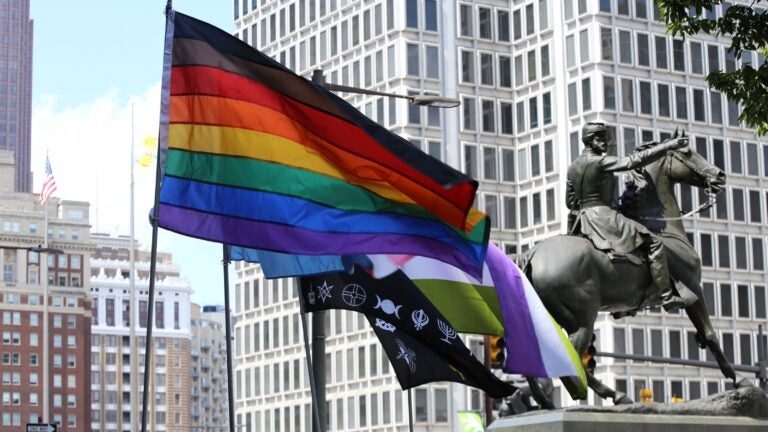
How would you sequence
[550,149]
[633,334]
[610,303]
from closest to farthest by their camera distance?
[610,303], [633,334], [550,149]

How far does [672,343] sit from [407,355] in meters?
81.5

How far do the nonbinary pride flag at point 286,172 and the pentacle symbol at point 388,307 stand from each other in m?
1.64

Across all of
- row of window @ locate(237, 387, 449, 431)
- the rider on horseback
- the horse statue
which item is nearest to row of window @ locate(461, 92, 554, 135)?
row of window @ locate(237, 387, 449, 431)

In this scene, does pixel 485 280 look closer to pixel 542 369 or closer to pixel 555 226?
pixel 542 369

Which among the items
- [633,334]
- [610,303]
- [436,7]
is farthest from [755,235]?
[610,303]

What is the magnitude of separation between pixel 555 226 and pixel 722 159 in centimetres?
1092

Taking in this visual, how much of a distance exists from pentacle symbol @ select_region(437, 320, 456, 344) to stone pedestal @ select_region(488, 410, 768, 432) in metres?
1.06

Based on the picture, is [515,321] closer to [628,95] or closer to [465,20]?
[628,95]

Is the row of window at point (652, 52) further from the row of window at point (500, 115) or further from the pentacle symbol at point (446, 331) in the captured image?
the pentacle symbol at point (446, 331)

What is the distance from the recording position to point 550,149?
346ft

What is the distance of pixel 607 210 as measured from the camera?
63.7 feet

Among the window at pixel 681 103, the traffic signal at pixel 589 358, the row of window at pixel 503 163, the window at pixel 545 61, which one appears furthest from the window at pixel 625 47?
the traffic signal at pixel 589 358

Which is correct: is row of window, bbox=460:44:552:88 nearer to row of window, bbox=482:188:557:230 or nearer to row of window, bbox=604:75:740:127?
row of window, bbox=604:75:740:127

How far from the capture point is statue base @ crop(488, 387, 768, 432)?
57.9 feet
